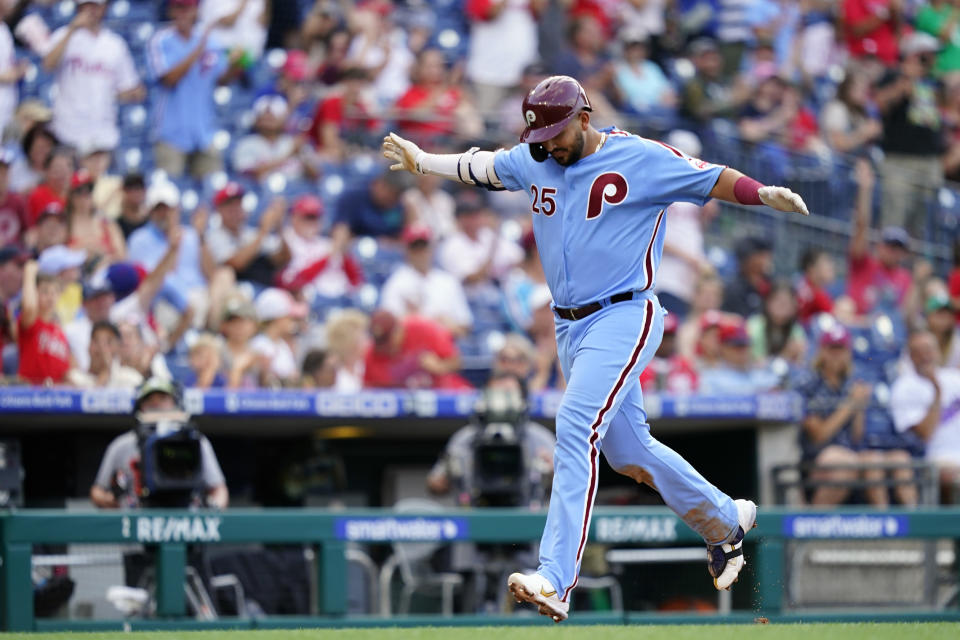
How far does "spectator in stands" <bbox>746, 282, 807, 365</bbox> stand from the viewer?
1157cm

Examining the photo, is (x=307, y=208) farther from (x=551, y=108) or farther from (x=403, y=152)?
(x=551, y=108)

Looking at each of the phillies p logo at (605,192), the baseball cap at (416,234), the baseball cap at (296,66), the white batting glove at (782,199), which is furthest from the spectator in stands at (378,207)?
the white batting glove at (782,199)

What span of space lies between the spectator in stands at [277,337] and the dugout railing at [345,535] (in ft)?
6.95

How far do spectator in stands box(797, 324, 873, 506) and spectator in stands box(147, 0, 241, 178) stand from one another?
16.1 ft

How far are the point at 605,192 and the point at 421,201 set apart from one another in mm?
6375

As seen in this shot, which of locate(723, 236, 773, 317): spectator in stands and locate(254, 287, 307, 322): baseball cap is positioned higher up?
locate(723, 236, 773, 317): spectator in stands

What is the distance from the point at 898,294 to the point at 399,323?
4.94 meters

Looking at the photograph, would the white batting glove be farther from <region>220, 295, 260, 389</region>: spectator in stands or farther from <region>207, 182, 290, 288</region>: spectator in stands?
<region>207, 182, 290, 288</region>: spectator in stands

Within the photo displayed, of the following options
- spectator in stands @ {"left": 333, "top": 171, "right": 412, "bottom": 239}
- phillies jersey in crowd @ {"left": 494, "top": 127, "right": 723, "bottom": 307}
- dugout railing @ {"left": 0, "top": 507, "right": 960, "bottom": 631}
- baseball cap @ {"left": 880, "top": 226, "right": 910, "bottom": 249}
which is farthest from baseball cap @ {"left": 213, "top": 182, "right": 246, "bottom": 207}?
phillies jersey in crowd @ {"left": 494, "top": 127, "right": 723, "bottom": 307}

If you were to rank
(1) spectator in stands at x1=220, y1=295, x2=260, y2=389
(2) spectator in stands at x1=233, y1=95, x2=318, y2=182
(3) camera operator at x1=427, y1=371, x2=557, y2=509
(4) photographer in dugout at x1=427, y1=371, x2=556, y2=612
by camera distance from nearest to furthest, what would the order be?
(4) photographer in dugout at x1=427, y1=371, x2=556, y2=612 < (3) camera operator at x1=427, y1=371, x2=557, y2=509 < (1) spectator in stands at x1=220, y1=295, x2=260, y2=389 < (2) spectator in stands at x1=233, y1=95, x2=318, y2=182

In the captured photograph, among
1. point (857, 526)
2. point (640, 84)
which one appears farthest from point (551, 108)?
point (640, 84)

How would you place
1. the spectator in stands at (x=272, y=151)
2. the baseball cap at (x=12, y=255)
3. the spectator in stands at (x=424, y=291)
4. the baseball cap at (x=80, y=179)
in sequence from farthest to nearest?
the spectator in stands at (x=272, y=151) → the spectator in stands at (x=424, y=291) → the baseball cap at (x=80, y=179) → the baseball cap at (x=12, y=255)

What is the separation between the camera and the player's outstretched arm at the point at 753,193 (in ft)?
17.4

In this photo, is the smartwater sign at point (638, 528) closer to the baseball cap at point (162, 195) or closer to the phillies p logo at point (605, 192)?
the phillies p logo at point (605, 192)
